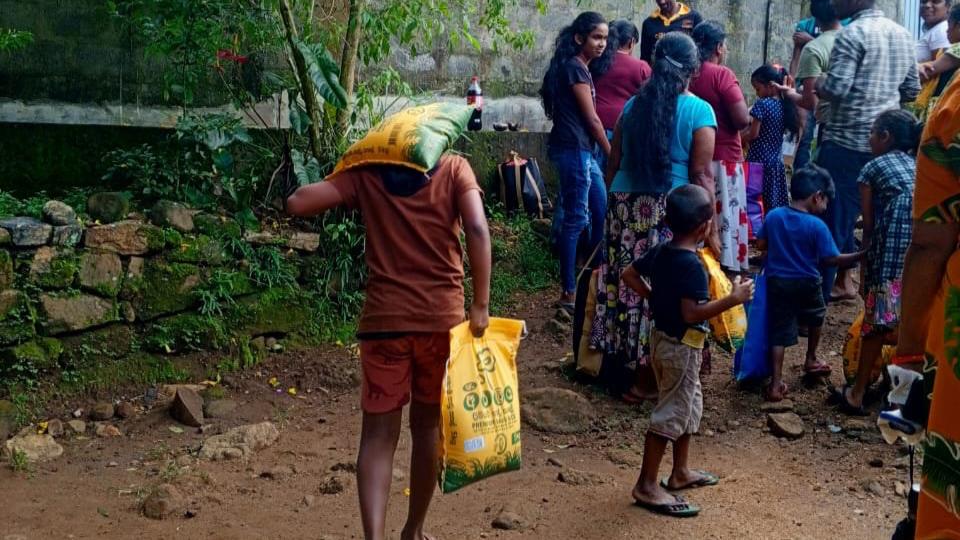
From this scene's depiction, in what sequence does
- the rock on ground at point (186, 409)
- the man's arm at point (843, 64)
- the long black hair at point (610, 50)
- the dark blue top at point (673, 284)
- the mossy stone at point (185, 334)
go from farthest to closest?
the long black hair at point (610, 50), the man's arm at point (843, 64), the mossy stone at point (185, 334), the rock on ground at point (186, 409), the dark blue top at point (673, 284)

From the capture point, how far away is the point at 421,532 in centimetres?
372

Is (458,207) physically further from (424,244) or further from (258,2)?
(258,2)

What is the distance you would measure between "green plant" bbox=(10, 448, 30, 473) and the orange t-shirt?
2203 mm

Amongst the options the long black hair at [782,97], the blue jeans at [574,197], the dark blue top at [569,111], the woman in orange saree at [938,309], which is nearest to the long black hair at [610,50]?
the dark blue top at [569,111]

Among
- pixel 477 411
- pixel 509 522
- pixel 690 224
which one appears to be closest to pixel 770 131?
pixel 690 224

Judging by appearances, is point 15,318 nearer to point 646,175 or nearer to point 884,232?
point 646,175

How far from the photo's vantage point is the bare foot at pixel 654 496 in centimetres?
420

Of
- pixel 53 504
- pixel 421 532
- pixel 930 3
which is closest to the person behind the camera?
pixel 421 532

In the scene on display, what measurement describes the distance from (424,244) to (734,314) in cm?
177

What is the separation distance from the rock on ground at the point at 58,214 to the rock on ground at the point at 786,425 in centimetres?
394

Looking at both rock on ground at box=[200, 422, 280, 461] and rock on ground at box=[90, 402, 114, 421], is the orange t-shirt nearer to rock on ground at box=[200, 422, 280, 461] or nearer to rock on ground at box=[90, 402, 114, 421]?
rock on ground at box=[200, 422, 280, 461]

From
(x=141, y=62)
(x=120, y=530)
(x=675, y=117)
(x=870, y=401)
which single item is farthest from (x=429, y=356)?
(x=141, y=62)

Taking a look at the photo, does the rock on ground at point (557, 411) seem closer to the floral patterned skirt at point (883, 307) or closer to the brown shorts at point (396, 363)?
the floral patterned skirt at point (883, 307)

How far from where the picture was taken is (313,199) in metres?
3.41
